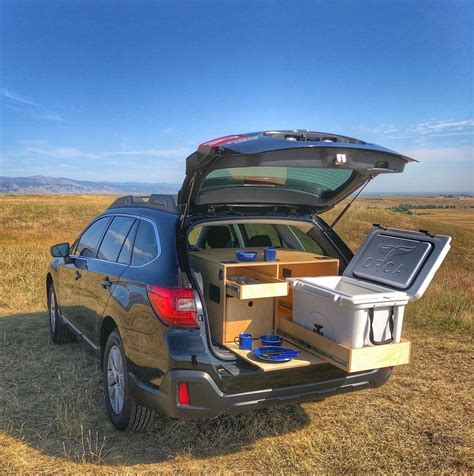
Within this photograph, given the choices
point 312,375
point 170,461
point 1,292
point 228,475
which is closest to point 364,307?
point 312,375

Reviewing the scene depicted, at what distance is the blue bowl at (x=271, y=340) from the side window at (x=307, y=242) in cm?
116

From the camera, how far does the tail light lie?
3.04m

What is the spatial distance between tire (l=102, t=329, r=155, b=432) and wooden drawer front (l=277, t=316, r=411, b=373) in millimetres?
1246

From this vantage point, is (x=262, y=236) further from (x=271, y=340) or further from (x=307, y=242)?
(x=271, y=340)

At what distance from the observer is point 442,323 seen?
648 cm

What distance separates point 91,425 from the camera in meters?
3.72

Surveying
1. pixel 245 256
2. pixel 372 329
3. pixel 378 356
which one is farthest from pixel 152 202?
pixel 378 356

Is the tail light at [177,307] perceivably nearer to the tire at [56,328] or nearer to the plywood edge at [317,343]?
the plywood edge at [317,343]

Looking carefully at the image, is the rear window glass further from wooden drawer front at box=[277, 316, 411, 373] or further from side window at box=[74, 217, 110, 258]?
side window at box=[74, 217, 110, 258]

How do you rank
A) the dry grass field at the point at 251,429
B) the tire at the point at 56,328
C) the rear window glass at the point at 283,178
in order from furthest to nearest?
the tire at the point at 56,328 < the rear window glass at the point at 283,178 < the dry grass field at the point at 251,429

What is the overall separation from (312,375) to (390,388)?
1651 millimetres

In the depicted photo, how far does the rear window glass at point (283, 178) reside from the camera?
3.54m

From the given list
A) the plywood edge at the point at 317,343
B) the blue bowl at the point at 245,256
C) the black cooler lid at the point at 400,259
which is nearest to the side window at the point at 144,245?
the blue bowl at the point at 245,256

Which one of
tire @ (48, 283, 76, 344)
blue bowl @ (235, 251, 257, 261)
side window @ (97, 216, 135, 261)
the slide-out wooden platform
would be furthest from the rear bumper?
tire @ (48, 283, 76, 344)
